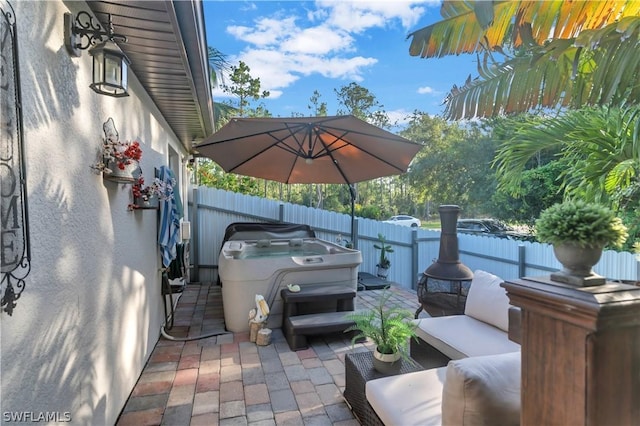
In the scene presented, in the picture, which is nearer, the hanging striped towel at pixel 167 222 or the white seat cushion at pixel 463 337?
the white seat cushion at pixel 463 337

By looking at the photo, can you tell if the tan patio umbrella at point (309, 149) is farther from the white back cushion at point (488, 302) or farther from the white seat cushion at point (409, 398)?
the white seat cushion at point (409, 398)

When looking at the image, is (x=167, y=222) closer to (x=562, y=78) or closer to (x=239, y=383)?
(x=239, y=383)

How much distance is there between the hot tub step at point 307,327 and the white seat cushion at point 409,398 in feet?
4.70

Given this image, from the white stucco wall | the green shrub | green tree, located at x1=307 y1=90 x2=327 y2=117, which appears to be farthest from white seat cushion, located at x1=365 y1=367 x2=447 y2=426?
green tree, located at x1=307 y1=90 x2=327 y2=117

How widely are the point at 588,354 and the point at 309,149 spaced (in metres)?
4.55

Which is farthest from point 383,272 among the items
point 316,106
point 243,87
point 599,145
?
point 316,106

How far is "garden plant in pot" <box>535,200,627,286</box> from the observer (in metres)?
0.96

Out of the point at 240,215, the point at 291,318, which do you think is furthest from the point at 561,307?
the point at 240,215

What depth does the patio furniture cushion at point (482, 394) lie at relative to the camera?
1.31 meters

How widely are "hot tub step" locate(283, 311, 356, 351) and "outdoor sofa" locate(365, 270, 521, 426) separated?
934mm

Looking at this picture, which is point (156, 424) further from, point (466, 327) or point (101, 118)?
point (466, 327)

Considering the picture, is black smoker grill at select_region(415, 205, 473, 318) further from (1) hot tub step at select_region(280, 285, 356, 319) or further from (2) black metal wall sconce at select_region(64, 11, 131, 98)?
(2) black metal wall sconce at select_region(64, 11, 131, 98)

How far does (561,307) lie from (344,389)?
225 cm

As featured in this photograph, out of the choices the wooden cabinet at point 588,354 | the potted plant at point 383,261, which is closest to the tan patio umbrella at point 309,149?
the potted plant at point 383,261
